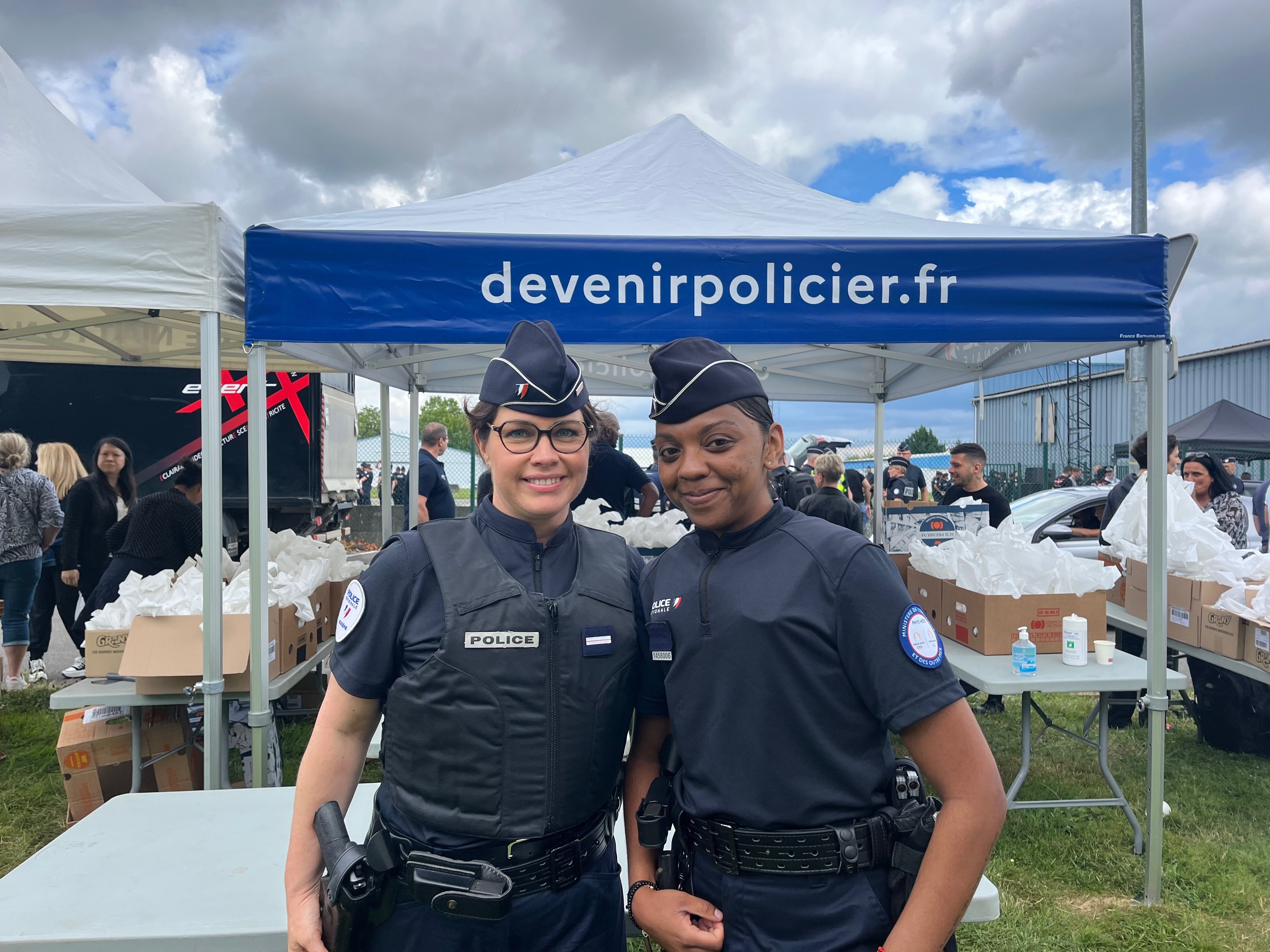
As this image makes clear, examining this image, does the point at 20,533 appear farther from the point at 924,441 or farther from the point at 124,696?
the point at 924,441

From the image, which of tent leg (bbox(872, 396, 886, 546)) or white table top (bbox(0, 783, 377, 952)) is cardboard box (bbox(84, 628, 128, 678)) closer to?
white table top (bbox(0, 783, 377, 952))

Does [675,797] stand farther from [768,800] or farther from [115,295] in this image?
[115,295]

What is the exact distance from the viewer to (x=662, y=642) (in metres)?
1.37

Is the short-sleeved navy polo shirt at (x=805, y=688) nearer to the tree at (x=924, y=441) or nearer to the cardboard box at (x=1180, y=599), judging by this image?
the cardboard box at (x=1180, y=599)

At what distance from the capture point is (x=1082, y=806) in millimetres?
3592

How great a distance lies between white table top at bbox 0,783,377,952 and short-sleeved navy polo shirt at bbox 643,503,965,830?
1.16 meters

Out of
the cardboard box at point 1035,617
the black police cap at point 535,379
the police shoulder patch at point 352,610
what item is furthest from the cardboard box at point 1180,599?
the police shoulder patch at point 352,610

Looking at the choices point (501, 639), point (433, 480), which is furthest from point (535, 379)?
point (433, 480)

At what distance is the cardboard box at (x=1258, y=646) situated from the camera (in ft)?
11.9

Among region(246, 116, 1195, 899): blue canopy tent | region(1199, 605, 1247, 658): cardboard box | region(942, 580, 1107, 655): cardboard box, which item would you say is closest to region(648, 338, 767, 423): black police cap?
region(246, 116, 1195, 899): blue canopy tent

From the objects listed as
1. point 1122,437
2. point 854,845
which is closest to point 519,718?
point 854,845

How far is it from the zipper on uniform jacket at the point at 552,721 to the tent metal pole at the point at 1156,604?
2579 millimetres

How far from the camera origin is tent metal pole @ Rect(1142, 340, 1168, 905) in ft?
9.62

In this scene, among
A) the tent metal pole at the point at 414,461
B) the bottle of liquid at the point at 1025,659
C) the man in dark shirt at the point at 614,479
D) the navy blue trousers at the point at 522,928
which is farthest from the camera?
the tent metal pole at the point at 414,461
